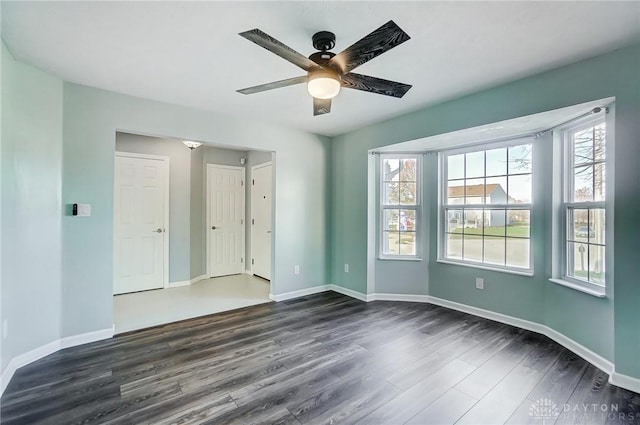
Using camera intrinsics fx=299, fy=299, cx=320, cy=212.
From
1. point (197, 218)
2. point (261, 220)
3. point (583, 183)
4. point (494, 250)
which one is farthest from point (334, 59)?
point (197, 218)

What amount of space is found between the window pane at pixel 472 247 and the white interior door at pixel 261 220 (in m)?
3.11

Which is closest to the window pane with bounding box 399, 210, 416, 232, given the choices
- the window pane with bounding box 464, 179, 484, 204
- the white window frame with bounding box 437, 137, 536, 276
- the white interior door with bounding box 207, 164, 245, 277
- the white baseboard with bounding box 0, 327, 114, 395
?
the white window frame with bounding box 437, 137, 536, 276

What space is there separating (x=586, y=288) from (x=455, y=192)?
1.68 m

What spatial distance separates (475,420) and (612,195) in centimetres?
197

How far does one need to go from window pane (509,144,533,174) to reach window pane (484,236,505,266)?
818 mm

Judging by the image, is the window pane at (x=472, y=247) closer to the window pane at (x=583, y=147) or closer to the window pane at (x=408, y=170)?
the window pane at (x=408, y=170)

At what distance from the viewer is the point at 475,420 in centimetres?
183

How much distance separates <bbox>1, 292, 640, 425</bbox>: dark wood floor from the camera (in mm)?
1884

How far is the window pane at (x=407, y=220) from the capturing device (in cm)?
424

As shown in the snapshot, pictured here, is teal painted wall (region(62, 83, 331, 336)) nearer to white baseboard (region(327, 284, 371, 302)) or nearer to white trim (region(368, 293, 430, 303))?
white baseboard (region(327, 284, 371, 302))

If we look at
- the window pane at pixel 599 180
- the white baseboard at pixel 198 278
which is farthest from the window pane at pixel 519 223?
the white baseboard at pixel 198 278

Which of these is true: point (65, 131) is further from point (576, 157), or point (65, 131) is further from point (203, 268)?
point (576, 157)

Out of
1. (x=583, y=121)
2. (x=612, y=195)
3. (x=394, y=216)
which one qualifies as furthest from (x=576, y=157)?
(x=394, y=216)

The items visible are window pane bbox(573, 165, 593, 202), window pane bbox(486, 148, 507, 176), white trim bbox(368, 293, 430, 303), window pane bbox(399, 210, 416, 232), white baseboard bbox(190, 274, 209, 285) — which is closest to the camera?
window pane bbox(573, 165, 593, 202)
